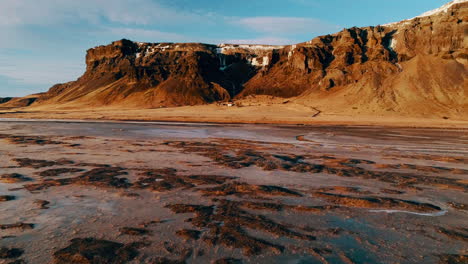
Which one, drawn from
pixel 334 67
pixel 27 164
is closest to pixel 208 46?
pixel 334 67

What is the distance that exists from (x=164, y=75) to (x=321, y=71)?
53.7m

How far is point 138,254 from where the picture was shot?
4727 millimetres

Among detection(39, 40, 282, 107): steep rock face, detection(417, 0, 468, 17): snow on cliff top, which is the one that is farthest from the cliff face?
detection(417, 0, 468, 17): snow on cliff top

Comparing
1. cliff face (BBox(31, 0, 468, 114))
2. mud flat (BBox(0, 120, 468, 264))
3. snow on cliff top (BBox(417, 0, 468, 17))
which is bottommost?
mud flat (BBox(0, 120, 468, 264))

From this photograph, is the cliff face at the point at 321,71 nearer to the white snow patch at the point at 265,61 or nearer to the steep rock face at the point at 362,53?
the steep rock face at the point at 362,53

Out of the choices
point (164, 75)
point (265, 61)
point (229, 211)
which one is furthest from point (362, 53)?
point (229, 211)

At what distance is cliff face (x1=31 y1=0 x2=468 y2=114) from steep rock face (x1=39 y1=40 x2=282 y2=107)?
341 mm

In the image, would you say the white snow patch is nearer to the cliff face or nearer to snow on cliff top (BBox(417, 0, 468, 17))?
the cliff face

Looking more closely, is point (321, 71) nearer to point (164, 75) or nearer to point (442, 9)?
point (442, 9)

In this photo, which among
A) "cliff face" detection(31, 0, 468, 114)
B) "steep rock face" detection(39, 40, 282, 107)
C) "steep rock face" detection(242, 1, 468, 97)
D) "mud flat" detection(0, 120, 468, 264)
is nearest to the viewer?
"mud flat" detection(0, 120, 468, 264)

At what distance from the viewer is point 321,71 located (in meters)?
87.6

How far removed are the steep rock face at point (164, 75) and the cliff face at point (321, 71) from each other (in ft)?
1.12

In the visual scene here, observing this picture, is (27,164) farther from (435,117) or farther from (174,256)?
(435,117)

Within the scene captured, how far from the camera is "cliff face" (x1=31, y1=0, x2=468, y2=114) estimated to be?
64.1m
